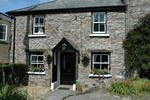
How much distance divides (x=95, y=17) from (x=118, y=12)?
5.16 feet

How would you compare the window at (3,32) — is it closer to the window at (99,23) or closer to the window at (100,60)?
the window at (99,23)

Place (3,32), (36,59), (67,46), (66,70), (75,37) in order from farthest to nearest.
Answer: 1. (3,32)
2. (66,70)
3. (36,59)
4. (75,37)
5. (67,46)

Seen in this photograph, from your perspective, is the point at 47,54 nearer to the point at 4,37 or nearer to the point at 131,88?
the point at 131,88

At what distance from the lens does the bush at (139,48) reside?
814 centimetres

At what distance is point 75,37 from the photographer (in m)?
9.30

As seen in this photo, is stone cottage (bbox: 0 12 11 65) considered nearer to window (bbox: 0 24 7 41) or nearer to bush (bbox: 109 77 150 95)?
window (bbox: 0 24 7 41)

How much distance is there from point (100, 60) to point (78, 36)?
2270 mm

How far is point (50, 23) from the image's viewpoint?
31.8 feet

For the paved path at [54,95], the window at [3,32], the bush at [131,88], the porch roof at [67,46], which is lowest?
the paved path at [54,95]

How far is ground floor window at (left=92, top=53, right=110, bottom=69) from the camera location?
9007 millimetres

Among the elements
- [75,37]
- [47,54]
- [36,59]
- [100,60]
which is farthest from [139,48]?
[36,59]

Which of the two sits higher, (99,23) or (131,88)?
(99,23)

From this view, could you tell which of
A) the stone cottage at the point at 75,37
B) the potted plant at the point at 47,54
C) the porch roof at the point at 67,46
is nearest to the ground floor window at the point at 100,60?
the stone cottage at the point at 75,37

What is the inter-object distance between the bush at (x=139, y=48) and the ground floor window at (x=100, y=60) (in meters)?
1.27
